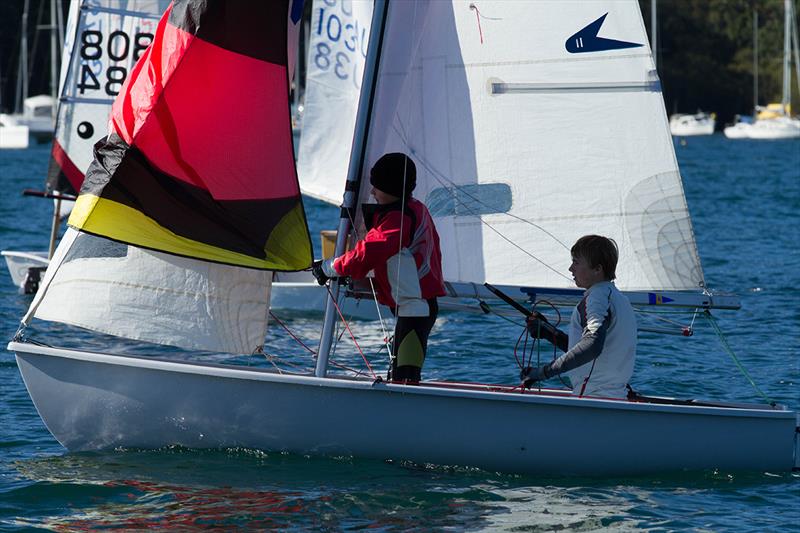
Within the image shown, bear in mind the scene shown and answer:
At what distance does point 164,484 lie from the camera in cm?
564

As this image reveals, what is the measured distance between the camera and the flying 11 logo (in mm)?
11633

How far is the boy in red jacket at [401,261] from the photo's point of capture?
5566 mm

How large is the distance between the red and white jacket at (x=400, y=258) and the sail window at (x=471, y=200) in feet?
1.92

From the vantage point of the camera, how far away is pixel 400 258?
561cm

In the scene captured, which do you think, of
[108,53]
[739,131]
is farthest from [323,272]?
[739,131]

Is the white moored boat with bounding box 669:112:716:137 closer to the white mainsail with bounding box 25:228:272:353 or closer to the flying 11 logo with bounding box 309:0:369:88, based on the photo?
the flying 11 logo with bounding box 309:0:369:88

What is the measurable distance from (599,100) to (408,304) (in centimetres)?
143

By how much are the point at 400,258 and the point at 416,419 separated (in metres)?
0.68

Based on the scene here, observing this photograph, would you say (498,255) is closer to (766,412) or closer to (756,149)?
(766,412)

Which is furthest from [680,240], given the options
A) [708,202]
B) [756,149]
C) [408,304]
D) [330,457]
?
[756,149]

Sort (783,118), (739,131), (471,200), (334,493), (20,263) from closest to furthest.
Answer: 1. (334,493)
2. (471,200)
3. (20,263)
4. (783,118)
5. (739,131)


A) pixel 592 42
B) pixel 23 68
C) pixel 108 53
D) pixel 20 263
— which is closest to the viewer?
pixel 592 42

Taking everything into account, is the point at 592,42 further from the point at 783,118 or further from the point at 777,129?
the point at 783,118

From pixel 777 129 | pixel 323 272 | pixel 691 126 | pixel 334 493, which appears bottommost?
pixel 334 493
